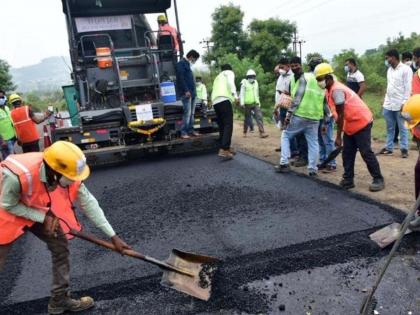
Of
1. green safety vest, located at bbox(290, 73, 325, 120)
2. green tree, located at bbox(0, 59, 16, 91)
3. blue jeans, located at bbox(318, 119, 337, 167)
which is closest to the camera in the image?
green safety vest, located at bbox(290, 73, 325, 120)

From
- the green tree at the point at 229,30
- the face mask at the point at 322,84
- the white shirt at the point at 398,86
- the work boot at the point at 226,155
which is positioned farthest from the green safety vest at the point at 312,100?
the green tree at the point at 229,30

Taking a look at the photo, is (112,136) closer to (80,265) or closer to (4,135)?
(4,135)

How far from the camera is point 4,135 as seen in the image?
7.38m

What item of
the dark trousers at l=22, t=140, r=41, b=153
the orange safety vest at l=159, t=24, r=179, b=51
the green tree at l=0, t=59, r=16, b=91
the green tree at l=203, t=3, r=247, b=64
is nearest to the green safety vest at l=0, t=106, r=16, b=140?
the dark trousers at l=22, t=140, r=41, b=153

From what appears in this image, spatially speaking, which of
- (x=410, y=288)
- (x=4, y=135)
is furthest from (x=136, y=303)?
(x=4, y=135)

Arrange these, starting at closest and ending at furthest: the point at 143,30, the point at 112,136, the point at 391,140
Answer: the point at 391,140, the point at 112,136, the point at 143,30

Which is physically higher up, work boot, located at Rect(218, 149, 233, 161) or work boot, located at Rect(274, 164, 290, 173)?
work boot, located at Rect(218, 149, 233, 161)

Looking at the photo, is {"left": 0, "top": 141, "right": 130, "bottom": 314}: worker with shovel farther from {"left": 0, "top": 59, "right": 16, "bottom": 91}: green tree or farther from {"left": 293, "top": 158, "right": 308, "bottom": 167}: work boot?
{"left": 0, "top": 59, "right": 16, "bottom": 91}: green tree

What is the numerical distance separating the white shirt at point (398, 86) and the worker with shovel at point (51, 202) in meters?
5.01

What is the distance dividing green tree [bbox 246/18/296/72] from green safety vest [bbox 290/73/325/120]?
20078 mm

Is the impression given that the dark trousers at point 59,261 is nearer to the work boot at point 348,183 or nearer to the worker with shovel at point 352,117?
the worker with shovel at point 352,117

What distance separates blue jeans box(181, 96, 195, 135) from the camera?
290 inches

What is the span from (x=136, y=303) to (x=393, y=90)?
5056mm

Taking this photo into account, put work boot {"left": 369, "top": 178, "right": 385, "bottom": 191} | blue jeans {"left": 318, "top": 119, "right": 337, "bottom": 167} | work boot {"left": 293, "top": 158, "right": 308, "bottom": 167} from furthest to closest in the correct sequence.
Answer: work boot {"left": 293, "top": 158, "right": 308, "bottom": 167}
blue jeans {"left": 318, "top": 119, "right": 337, "bottom": 167}
work boot {"left": 369, "top": 178, "right": 385, "bottom": 191}
